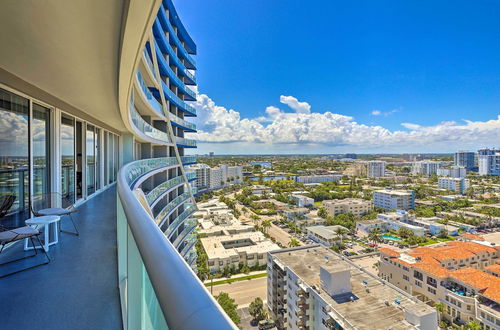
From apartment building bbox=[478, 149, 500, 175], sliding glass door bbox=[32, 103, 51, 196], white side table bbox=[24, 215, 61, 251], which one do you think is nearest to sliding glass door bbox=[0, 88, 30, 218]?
sliding glass door bbox=[32, 103, 51, 196]

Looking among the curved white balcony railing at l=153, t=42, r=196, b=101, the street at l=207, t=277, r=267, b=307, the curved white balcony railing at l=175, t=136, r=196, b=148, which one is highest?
the curved white balcony railing at l=153, t=42, r=196, b=101

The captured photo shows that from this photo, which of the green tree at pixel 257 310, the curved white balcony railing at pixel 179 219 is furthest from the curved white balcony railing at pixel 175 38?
the green tree at pixel 257 310

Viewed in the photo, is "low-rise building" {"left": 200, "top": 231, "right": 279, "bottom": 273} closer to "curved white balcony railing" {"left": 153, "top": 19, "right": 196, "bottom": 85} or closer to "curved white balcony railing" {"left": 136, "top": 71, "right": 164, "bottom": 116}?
"curved white balcony railing" {"left": 153, "top": 19, "right": 196, "bottom": 85}

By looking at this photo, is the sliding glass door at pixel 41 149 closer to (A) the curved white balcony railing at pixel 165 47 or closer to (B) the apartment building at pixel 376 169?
(A) the curved white balcony railing at pixel 165 47

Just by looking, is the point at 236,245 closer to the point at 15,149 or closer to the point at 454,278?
the point at 454,278

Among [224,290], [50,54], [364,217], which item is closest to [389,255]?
[224,290]

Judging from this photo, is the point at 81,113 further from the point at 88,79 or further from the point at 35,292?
the point at 35,292

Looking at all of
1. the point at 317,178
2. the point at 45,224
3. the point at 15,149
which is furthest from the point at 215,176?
the point at 45,224
